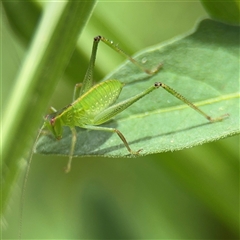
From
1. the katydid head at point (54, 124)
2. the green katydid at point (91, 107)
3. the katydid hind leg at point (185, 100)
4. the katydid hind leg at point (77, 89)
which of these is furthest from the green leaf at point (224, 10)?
the katydid hind leg at point (77, 89)

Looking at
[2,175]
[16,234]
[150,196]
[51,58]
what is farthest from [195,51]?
[16,234]

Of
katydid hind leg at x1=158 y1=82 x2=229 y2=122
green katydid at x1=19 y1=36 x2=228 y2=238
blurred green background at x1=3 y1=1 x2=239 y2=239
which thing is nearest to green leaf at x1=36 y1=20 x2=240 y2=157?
katydid hind leg at x1=158 y1=82 x2=229 y2=122

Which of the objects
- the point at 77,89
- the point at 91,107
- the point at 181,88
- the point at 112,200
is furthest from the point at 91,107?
the point at 112,200

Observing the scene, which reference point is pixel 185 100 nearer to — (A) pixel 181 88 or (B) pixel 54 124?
(A) pixel 181 88

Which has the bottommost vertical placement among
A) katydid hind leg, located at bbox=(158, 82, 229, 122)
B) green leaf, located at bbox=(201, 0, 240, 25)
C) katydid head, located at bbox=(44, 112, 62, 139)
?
katydid head, located at bbox=(44, 112, 62, 139)

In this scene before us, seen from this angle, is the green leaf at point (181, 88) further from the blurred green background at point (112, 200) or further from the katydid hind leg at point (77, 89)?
the blurred green background at point (112, 200)

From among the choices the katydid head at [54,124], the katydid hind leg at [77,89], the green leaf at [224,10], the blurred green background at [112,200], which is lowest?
the blurred green background at [112,200]

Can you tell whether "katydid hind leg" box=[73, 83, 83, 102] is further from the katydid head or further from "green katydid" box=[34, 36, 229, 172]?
the katydid head
